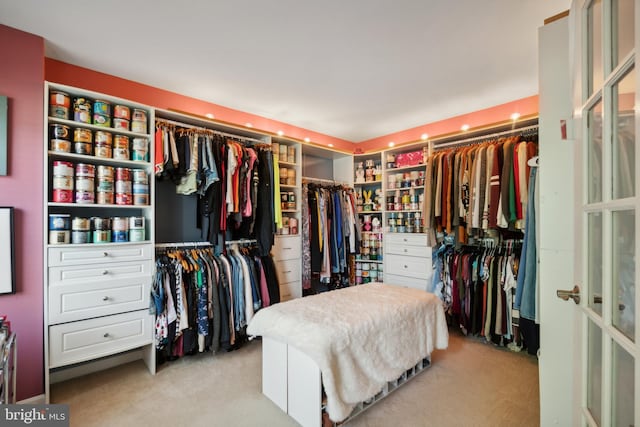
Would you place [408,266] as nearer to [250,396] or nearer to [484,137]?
[484,137]

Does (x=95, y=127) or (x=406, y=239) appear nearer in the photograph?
(x=95, y=127)

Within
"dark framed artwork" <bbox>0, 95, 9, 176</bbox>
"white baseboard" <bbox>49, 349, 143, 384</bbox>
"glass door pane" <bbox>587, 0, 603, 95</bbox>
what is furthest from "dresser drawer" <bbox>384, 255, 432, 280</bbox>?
"dark framed artwork" <bbox>0, 95, 9, 176</bbox>

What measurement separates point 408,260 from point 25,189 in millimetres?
3480

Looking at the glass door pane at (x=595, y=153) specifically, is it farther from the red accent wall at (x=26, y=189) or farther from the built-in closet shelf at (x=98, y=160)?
the red accent wall at (x=26, y=189)

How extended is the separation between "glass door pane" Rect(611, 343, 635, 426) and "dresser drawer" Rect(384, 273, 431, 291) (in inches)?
98.1

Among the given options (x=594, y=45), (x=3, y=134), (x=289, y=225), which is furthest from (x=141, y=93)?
(x=594, y=45)

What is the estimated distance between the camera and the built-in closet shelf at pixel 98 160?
78.0 inches

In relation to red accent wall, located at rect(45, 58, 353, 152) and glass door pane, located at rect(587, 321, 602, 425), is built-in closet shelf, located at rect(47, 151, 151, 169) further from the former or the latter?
glass door pane, located at rect(587, 321, 602, 425)

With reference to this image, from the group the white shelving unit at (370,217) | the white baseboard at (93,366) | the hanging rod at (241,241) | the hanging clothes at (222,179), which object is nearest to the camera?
the white baseboard at (93,366)

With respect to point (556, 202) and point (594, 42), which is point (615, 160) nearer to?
point (594, 42)

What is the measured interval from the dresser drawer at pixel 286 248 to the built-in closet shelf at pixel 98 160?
142cm

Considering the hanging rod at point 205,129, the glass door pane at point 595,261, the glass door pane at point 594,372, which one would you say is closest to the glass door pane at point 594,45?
the glass door pane at point 595,261

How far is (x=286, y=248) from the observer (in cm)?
314

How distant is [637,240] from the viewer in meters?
0.62
